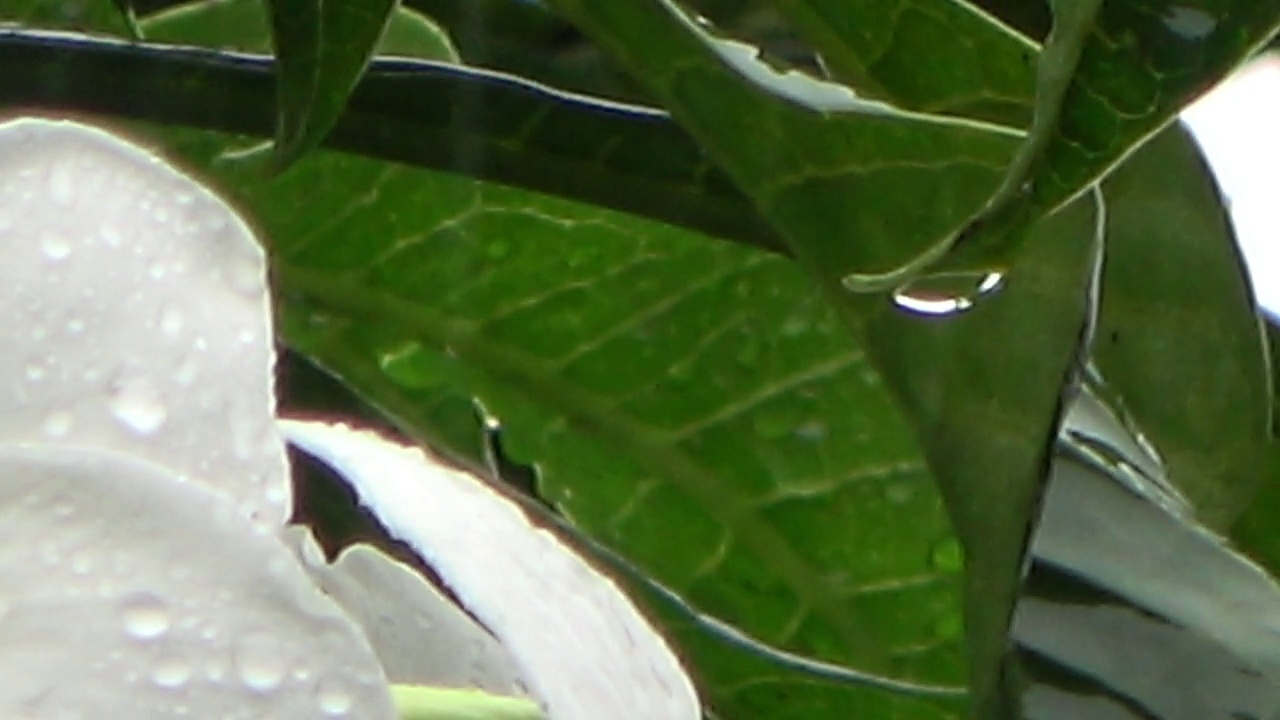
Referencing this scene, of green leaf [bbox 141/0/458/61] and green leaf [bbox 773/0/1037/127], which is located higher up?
green leaf [bbox 773/0/1037/127]

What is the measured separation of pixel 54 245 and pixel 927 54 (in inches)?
8.0

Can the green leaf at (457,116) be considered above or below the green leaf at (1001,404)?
below

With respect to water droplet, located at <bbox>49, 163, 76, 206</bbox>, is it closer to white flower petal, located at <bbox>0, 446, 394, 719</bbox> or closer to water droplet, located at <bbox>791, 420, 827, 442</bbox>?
white flower petal, located at <bbox>0, 446, 394, 719</bbox>

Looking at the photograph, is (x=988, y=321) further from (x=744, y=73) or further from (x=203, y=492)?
(x=203, y=492)

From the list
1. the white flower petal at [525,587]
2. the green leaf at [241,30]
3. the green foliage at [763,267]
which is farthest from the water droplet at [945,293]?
the green leaf at [241,30]

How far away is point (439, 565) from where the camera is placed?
223 mm

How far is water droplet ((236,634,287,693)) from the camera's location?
0.59ft

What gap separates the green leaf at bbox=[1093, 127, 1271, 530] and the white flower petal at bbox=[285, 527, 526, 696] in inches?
6.5

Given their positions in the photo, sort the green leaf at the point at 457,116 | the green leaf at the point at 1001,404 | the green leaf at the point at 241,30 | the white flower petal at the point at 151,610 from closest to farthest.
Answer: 1. the white flower petal at the point at 151,610
2. the green leaf at the point at 1001,404
3. the green leaf at the point at 457,116
4. the green leaf at the point at 241,30

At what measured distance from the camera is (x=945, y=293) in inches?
13.8

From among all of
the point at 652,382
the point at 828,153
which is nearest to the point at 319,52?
the point at 828,153

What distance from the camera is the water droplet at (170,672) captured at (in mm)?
182

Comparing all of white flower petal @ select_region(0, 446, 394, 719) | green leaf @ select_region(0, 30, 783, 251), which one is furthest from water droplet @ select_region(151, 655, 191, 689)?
green leaf @ select_region(0, 30, 783, 251)

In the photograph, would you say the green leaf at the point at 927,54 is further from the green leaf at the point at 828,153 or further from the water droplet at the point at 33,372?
the water droplet at the point at 33,372
